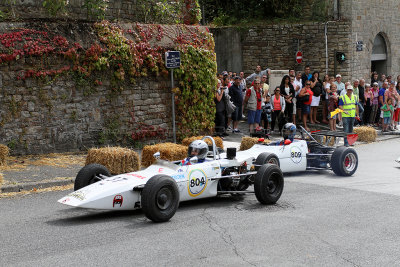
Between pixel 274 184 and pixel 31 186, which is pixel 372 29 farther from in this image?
pixel 31 186

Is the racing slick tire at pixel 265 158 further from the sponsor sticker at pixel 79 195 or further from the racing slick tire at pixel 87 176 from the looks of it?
the sponsor sticker at pixel 79 195

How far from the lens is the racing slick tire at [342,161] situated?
13.2 m

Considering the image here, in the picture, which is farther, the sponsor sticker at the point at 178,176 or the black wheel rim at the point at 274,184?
the black wheel rim at the point at 274,184

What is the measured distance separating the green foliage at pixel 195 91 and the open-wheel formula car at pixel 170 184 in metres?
6.86

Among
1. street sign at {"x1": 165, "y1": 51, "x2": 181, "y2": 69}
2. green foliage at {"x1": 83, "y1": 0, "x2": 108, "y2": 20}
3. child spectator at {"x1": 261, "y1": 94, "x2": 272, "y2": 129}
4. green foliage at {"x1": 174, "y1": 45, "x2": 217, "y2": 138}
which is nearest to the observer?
street sign at {"x1": 165, "y1": 51, "x2": 181, "y2": 69}

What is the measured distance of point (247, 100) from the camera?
19.7m

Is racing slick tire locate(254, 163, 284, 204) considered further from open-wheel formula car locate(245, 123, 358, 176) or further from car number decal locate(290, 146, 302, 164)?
car number decal locate(290, 146, 302, 164)

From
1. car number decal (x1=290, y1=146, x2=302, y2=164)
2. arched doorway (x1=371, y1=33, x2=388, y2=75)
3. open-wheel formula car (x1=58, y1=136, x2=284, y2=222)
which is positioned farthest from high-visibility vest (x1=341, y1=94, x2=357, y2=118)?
arched doorway (x1=371, y1=33, x2=388, y2=75)

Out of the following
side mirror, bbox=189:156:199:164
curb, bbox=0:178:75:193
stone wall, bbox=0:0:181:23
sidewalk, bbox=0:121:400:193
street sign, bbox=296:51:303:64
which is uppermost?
stone wall, bbox=0:0:181:23

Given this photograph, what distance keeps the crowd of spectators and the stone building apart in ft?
3.72

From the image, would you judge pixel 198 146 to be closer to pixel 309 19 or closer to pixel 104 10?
pixel 104 10

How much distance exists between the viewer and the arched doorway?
1119 inches

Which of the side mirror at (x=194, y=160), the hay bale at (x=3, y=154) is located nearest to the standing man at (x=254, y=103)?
the hay bale at (x=3, y=154)

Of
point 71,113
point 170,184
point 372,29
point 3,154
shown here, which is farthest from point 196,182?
point 372,29
